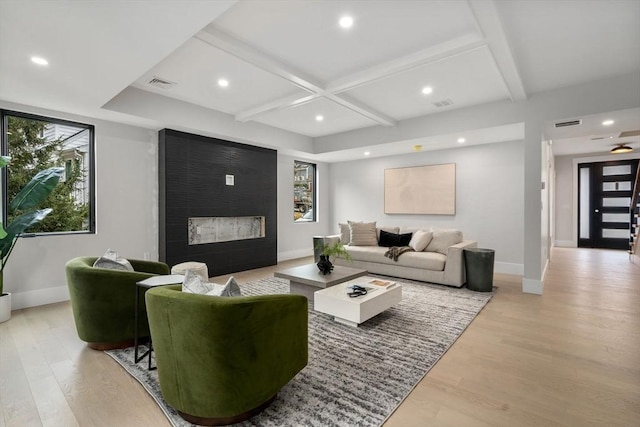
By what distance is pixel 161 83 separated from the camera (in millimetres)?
3910

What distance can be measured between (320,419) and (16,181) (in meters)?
4.64

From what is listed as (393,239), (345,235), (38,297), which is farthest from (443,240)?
(38,297)

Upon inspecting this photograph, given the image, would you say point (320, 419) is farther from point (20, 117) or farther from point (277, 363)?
point (20, 117)

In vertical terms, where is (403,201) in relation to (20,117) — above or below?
below

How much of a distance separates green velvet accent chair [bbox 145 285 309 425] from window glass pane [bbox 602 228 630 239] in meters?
10.4

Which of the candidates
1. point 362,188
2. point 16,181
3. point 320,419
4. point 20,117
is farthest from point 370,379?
point 362,188

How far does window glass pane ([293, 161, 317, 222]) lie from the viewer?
7.76 m

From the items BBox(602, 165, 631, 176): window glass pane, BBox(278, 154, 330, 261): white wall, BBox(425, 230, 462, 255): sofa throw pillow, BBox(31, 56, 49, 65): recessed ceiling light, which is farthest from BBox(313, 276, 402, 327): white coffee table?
BBox(602, 165, 631, 176): window glass pane

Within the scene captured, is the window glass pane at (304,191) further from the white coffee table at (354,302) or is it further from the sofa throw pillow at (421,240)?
the white coffee table at (354,302)

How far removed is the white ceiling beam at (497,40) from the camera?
2318mm

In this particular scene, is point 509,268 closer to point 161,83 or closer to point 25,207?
point 161,83

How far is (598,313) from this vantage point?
3.57 m

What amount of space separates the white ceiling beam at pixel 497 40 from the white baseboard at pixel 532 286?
265 cm

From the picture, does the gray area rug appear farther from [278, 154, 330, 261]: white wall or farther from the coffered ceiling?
[278, 154, 330, 261]: white wall
